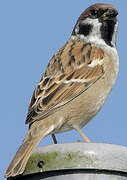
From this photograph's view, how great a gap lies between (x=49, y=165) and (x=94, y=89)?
9.73 ft

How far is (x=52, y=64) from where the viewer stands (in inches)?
271

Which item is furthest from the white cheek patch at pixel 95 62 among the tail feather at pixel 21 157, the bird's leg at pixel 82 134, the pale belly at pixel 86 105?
the tail feather at pixel 21 157

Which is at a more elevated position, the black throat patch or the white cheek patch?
the black throat patch

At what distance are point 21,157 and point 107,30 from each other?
3.27 metres

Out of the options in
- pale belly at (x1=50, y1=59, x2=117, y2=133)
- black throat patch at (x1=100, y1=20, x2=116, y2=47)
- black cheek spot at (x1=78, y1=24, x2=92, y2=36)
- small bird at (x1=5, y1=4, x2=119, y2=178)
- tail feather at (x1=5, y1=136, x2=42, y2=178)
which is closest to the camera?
tail feather at (x1=5, y1=136, x2=42, y2=178)

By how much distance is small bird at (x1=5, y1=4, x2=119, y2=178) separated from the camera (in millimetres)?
5852

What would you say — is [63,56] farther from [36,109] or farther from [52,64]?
[36,109]

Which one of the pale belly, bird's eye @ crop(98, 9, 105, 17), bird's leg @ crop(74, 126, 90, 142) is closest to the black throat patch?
bird's eye @ crop(98, 9, 105, 17)

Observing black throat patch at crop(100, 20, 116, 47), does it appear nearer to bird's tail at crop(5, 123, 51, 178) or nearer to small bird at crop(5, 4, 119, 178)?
small bird at crop(5, 4, 119, 178)

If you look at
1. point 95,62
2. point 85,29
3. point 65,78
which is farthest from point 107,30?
point 65,78

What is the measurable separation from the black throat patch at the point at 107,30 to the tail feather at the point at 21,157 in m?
2.35

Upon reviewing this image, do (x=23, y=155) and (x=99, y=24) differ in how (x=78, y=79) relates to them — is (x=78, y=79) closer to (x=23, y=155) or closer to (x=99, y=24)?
(x=99, y=24)

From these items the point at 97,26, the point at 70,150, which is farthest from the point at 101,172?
the point at 97,26

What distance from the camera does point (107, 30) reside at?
23.9ft
